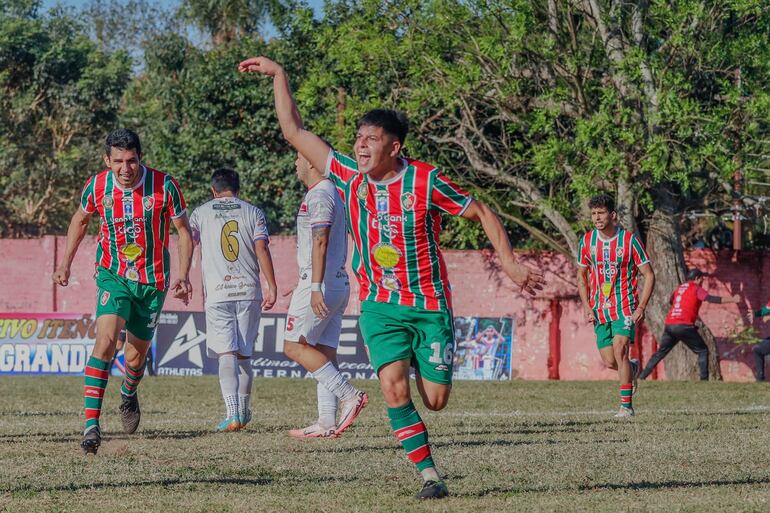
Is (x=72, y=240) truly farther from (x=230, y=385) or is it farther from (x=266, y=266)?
(x=230, y=385)

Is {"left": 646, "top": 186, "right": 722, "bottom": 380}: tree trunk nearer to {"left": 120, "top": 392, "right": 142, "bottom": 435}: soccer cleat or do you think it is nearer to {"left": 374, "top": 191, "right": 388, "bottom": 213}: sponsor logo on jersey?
{"left": 120, "top": 392, "right": 142, "bottom": 435}: soccer cleat

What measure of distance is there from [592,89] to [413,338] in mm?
15265

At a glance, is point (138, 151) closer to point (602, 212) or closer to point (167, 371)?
point (602, 212)

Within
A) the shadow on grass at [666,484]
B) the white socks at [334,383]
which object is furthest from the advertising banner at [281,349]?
the shadow on grass at [666,484]

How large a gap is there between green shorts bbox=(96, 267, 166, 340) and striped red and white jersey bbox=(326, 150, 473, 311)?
9.77 ft

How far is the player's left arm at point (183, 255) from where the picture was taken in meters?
9.80

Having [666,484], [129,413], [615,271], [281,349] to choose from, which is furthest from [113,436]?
[281,349]

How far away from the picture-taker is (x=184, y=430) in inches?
425

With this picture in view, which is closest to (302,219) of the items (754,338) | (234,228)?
(234,228)

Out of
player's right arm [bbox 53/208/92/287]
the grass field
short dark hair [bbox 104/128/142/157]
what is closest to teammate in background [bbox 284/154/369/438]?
the grass field

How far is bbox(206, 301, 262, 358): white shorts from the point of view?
1108cm

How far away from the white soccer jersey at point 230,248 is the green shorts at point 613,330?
13.2 ft

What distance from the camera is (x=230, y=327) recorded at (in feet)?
36.6

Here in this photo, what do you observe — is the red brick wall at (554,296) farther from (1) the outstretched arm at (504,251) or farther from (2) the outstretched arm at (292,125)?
(1) the outstretched arm at (504,251)
